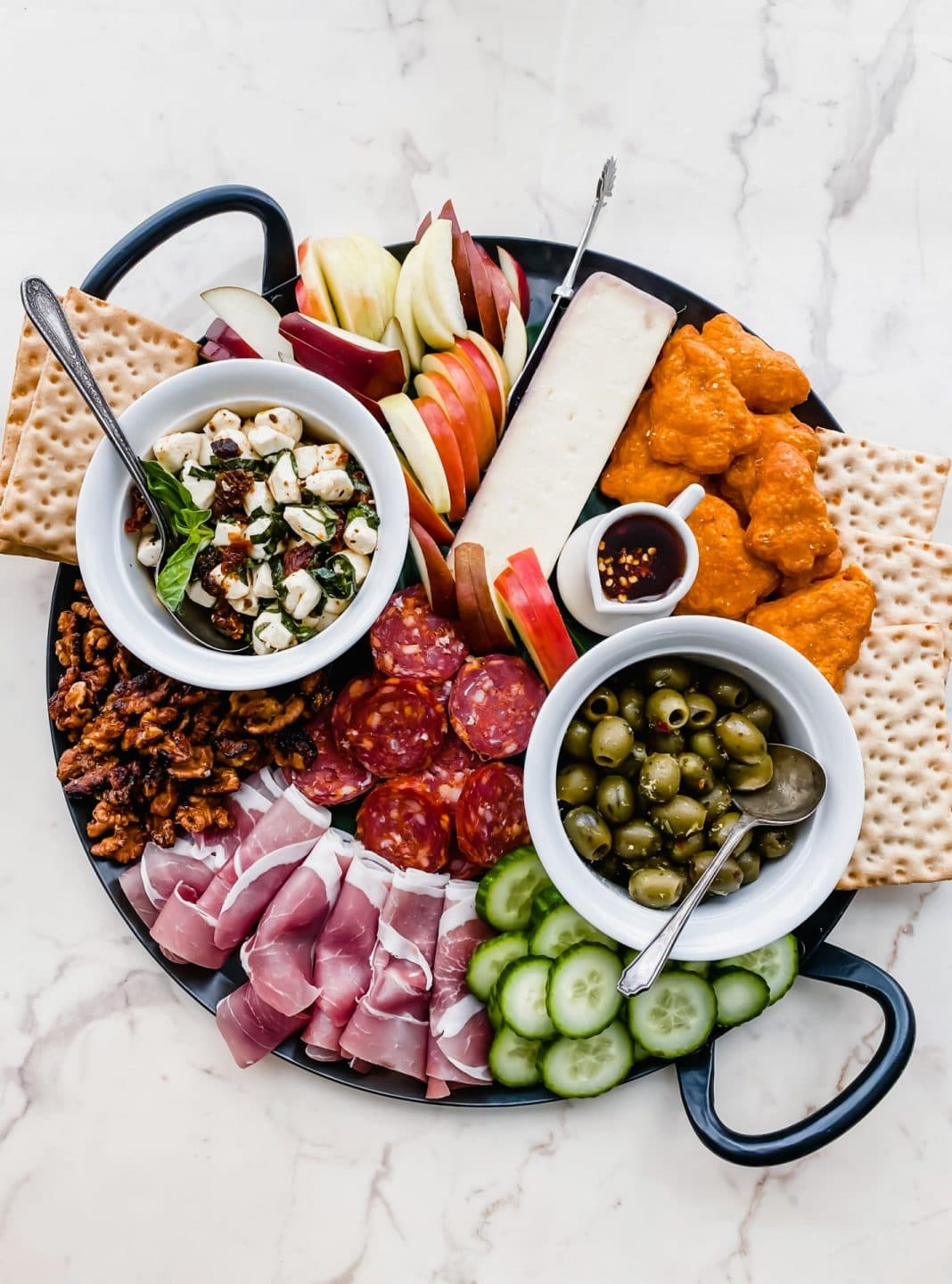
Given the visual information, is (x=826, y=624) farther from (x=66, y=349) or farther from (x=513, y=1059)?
(x=66, y=349)

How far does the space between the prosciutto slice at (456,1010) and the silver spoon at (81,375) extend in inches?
32.4

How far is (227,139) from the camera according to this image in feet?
7.30

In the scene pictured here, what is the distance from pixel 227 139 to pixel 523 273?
0.83 meters

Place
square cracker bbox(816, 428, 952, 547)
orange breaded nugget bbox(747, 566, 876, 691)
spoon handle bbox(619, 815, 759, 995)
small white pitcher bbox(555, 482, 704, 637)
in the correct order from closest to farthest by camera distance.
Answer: spoon handle bbox(619, 815, 759, 995) < small white pitcher bbox(555, 482, 704, 637) < orange breaded nugget bbox(747, 566, 876, 691) < square cracker bbox(816, 428, 952, 547)

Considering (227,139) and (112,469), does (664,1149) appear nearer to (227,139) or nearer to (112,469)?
(112,469)

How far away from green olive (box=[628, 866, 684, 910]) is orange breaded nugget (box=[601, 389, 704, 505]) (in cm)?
78

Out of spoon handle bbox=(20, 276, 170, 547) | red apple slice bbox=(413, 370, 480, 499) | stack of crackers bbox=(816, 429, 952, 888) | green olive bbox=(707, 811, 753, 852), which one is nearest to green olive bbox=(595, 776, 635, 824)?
green olive bbox=(707, 811, 753, 852)

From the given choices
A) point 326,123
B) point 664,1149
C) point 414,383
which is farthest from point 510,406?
point 664,1149

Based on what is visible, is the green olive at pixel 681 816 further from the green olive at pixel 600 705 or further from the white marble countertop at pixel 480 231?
the white marble countertop at pixel 480 231

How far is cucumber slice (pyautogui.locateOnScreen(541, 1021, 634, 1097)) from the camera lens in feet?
5.98

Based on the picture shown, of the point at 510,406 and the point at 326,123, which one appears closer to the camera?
the point at 510,406

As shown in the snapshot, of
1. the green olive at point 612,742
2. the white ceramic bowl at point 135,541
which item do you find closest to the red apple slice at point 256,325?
the white ceramic bowl at point 135,541

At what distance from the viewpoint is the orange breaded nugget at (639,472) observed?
1.96 meters

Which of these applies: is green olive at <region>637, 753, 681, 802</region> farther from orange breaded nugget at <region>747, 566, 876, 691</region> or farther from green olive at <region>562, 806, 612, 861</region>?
orange breaded nugget at <region>747, 566, 876, 691</region>
